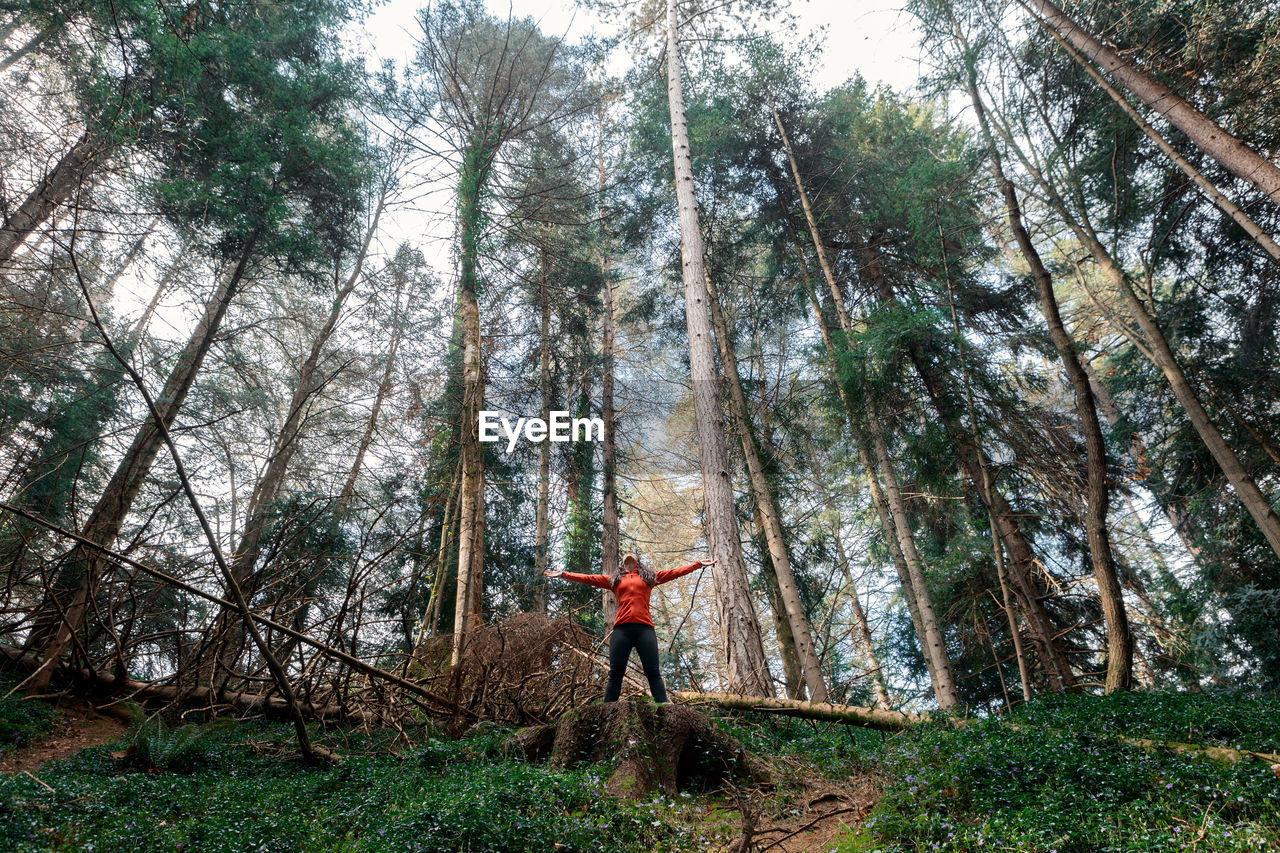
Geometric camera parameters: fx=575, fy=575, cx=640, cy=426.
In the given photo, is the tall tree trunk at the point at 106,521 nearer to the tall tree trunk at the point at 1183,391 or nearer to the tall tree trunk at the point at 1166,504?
the tall tree trunk at the point at 1183,391

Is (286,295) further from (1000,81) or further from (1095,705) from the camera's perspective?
(1095,705)

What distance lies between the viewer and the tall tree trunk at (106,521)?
233 inches

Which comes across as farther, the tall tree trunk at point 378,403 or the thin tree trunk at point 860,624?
the tall tree trunk at point 378,403

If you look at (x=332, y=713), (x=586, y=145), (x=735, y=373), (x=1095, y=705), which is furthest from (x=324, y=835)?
(x=586, y=145)

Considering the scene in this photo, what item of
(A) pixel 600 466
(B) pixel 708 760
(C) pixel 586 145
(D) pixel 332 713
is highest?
(C) pixel 586 145

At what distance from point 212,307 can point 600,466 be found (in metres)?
8.63

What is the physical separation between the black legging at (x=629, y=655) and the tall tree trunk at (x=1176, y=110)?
7.87 m

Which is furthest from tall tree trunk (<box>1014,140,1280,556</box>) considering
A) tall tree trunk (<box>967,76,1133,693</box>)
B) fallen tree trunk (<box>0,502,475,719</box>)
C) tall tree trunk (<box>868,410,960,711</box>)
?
fallen tree trunk (<box>0,502,475,719</box>)

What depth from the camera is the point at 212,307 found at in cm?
1102

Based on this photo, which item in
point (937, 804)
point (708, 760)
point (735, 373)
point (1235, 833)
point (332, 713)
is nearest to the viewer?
point (1235, 833)

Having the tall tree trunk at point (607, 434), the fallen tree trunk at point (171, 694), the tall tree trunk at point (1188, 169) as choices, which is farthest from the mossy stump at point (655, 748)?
the tall tree trunk at point (1188, 169)

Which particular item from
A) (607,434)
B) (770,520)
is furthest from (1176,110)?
(607,434)

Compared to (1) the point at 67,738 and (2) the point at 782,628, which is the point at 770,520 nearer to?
(2) the point at 782,628

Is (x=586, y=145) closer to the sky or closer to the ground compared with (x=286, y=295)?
closer to the sky
